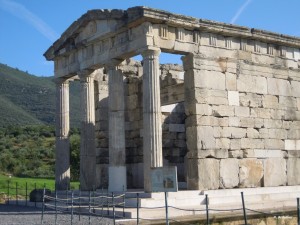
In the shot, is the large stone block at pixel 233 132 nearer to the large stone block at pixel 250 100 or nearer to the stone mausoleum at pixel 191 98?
the stone mausoleum at pixel 191 98

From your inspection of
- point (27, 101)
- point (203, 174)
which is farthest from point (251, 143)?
point (27, 101)

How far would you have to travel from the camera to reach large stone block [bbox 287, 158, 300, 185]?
1714 cm

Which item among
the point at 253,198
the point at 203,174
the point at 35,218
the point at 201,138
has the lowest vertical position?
the point at 35,218

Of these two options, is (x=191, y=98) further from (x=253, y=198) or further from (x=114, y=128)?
(x=253, y=198)

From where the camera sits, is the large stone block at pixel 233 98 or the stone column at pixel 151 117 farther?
the large stone block at pixel 233 98

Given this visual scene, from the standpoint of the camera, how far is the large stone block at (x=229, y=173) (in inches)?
611

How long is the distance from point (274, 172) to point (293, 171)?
3.09 ft

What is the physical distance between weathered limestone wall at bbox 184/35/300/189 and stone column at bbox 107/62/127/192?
2.14 metres

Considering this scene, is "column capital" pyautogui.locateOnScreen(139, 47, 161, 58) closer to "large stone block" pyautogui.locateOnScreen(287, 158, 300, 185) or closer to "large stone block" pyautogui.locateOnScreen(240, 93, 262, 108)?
"large stone block" pyautogui.locateOnScreen(240, 93, 262, 108)

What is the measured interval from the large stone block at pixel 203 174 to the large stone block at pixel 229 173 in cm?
21

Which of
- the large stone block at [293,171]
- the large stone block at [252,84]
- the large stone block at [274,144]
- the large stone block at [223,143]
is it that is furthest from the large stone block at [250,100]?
the large stone block at [293,171]

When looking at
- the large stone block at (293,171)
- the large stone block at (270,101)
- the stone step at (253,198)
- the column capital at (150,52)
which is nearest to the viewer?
the column capital at (150,52)

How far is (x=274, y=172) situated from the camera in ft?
55.1

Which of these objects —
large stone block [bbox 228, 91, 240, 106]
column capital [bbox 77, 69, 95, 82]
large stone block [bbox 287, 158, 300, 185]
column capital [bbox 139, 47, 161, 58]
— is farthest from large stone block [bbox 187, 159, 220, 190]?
column capital [bbox 77, 69, 95, 82]
